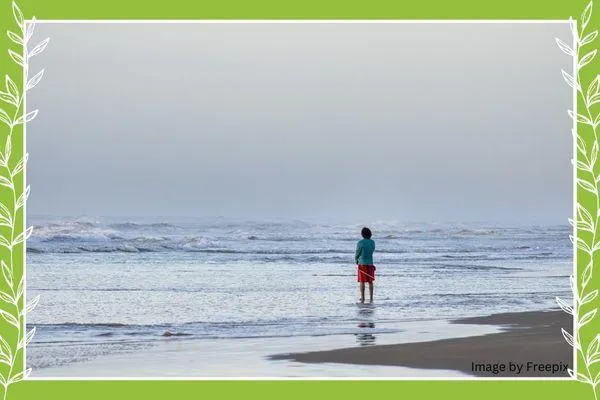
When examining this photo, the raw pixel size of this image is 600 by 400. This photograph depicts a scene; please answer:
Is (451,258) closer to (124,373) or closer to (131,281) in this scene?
(131,281)

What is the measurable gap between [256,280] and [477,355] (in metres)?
10.1

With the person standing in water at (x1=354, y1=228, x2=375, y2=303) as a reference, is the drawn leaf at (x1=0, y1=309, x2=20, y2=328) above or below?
below

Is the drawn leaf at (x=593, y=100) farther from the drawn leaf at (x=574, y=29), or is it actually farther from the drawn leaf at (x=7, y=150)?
the drawn leaf at (x=7, y=150)

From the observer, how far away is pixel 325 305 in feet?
49.2

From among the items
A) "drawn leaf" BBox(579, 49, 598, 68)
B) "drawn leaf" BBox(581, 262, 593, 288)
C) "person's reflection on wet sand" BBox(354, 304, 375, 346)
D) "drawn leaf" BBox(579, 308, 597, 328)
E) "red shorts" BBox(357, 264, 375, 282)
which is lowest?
"person's reflection on wet sand" BBox(354, 304, 375, 346)

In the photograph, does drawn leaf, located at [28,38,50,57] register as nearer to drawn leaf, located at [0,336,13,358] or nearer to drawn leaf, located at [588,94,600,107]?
drawn leaf, located at [0,336,13,358]

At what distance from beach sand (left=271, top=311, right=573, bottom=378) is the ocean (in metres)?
0.79

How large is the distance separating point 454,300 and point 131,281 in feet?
22.2

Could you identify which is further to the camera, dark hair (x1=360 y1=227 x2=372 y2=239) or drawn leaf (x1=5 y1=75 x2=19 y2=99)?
dark hair (x1=360 y1=227 x2=372 y2=239)

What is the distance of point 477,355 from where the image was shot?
10.3 m

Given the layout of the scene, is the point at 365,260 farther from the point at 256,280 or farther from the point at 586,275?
the point at 586,275

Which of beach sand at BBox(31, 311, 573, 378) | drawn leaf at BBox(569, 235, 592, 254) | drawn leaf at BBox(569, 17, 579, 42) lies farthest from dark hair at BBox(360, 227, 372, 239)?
drawn leaf at BBox(569, 17, 579, 42)

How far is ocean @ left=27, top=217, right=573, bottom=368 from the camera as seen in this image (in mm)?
12430

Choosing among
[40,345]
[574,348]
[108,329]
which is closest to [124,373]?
[40,345]
